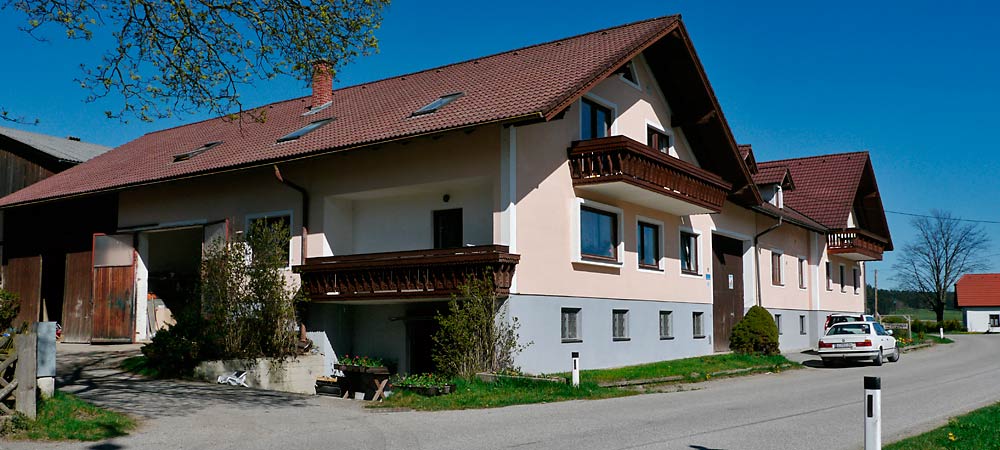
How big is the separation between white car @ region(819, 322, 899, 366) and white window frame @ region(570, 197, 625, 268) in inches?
307

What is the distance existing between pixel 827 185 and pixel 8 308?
32912mm

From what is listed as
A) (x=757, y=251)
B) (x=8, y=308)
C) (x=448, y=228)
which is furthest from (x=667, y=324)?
(x=8, y=308)

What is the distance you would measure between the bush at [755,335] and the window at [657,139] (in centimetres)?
637

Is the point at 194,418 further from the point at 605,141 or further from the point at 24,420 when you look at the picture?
the point at 605,141

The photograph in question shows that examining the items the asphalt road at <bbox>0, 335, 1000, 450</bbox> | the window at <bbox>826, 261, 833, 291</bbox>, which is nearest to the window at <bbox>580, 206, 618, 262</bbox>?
the asphalt road at <bbox>0, 335, 1000, 450</bbox>

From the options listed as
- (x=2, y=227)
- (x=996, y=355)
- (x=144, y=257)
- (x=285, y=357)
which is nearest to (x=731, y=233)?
(x=996, y=355)

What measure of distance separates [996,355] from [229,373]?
26862 mm

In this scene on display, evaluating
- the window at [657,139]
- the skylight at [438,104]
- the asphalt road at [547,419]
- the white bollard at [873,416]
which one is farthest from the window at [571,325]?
the white bollard at [873,416]

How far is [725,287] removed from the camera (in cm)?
3005

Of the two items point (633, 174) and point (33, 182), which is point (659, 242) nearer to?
point (633, 174)

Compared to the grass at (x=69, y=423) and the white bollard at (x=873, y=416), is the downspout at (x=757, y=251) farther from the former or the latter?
the white bollard at (x=873, y=416)

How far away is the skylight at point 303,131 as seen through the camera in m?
22.2

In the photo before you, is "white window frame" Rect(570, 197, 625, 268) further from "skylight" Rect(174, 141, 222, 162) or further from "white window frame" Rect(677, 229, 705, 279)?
"skylight" Rect(174, 141, 222, 162)

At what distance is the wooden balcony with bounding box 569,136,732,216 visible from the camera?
19.8 m
